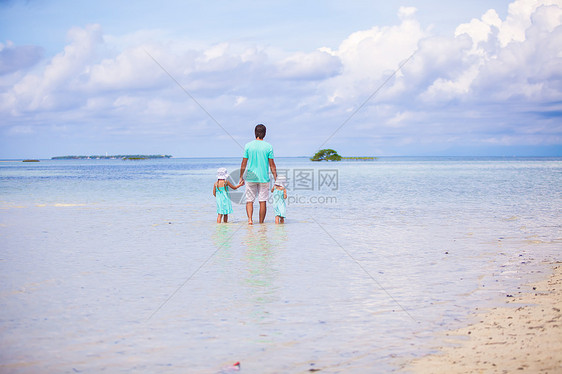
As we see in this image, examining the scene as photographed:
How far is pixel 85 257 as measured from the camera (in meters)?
7.47

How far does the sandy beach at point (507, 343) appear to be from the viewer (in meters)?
3.40

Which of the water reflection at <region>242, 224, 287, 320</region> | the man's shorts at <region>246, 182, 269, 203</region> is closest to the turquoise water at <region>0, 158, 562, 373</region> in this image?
the water reflection at <region>242, 224, 287, 320</region>

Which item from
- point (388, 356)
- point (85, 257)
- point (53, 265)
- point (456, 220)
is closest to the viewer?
point (388, 356)

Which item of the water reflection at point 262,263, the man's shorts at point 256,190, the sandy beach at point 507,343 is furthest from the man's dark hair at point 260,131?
the sandy beach at point 507,343

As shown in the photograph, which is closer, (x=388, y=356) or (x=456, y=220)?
(x=388, y=356)

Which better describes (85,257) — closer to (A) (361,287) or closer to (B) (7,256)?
(B) (7,256)

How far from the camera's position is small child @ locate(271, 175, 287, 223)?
11133mm

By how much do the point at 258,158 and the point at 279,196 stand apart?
1180 mm

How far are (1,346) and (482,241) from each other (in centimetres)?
757

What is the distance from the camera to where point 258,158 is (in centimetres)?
1059

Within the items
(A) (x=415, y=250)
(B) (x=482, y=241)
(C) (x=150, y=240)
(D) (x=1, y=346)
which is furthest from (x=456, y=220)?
(D) (x=1, y=346)

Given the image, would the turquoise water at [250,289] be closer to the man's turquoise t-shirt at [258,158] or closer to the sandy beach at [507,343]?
the sandy beach at [507,343]

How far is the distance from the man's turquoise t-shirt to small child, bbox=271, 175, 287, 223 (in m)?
0.50

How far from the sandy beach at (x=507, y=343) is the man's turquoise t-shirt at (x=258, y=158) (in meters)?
6.50
